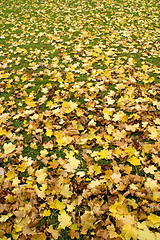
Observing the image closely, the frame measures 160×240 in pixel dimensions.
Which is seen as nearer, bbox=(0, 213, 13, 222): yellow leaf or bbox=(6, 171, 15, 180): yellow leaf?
bbox=(0, 213, 13, 222): yellow leaf

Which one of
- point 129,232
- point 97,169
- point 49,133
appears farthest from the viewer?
point 49,133

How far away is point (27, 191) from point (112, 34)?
4.87m

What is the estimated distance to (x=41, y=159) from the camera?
230cm

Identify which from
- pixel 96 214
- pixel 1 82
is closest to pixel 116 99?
pixel 96 214

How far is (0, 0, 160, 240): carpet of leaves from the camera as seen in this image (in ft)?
5.67

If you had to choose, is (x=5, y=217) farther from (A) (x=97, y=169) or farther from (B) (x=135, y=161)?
Result: (B) (x=135, y=161)

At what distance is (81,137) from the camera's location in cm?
247

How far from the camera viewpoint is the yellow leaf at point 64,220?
67.1 inches

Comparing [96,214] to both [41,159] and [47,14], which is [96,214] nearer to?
[41,159]

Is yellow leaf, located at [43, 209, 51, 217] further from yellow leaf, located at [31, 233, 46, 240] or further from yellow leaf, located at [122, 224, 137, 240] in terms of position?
yellow leaf, located at [122, 224, 137, 240]

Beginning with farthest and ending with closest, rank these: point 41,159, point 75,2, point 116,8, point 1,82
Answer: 1. point 75,2
2. point 116,8
3. point 1,82
4. point 41,159

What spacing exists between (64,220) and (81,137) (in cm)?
106

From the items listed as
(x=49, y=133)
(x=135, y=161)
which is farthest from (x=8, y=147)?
(x=135, y=161)

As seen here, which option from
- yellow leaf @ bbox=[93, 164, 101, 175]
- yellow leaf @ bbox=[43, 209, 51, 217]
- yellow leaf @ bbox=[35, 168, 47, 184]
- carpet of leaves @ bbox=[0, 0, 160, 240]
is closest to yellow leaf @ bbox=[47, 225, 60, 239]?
carpet of leaves @ bbox=[0, 0, 160, 240]
